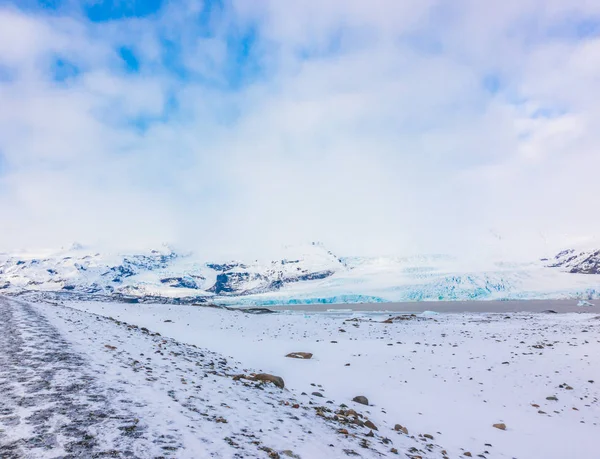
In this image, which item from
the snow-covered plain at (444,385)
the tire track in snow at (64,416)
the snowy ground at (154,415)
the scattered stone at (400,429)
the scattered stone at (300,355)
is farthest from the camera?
the scattered stone at (300,355)

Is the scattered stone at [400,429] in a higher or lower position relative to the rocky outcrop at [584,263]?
lower

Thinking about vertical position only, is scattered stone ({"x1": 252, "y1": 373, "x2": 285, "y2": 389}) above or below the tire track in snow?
below

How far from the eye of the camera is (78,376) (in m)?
9.08

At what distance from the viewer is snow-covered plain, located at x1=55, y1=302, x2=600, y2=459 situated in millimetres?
10070

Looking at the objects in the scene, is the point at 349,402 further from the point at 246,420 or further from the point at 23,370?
the point at 23,370

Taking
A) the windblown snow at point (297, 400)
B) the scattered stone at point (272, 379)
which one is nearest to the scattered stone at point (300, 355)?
the windblown snow at point (297, 400)

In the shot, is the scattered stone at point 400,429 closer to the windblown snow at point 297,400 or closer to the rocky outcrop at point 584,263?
the windblown snow at point 297,400

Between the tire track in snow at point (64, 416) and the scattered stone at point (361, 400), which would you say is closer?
the tire track in snow at point (64, 416)

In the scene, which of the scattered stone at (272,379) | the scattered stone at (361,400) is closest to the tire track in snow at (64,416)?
the scattered stone at (272,379)

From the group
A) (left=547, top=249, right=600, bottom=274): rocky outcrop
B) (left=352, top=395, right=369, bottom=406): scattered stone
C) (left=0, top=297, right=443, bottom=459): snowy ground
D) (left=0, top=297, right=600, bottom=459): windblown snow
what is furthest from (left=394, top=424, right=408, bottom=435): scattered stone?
(left=547, top=249, right=600, bottom=274): rocky outcrop

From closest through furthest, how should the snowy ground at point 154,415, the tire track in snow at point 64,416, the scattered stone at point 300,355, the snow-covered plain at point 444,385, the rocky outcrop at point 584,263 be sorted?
the tire track in snow at point 64,416, the snowy ground at point 154,415, the snow-covered plain at point 444,385, the scattered stone at point 300,355, the rocky outcrop at point 584,263

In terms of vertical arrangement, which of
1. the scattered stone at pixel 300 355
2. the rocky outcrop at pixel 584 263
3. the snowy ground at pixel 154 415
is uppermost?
the rocky outcrop at pixel 584 263

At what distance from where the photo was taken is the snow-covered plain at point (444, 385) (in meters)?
10.1

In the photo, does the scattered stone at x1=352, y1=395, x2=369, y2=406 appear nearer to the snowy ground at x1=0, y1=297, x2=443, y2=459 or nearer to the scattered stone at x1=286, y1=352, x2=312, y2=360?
the snowy ground at x1=0, y1=297, x2=443, y2=459
